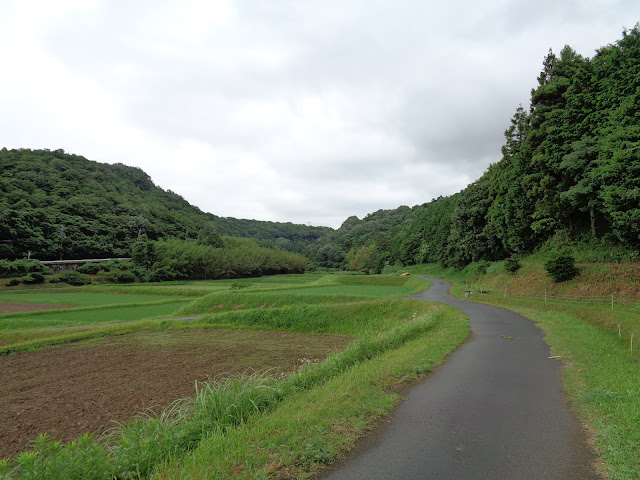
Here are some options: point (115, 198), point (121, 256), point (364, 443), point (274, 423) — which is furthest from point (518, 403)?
point (115, 198)

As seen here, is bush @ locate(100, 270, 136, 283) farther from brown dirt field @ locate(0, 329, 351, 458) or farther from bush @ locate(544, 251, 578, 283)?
bush @ locate(544, 251, 578, 283)

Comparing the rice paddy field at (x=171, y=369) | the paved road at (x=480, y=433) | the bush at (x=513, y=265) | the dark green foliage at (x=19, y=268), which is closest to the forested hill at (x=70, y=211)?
the dark green foliage at (x=19, y=268)

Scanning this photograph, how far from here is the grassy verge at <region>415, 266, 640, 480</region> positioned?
429 centimetres

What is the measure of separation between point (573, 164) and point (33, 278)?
2714 inches

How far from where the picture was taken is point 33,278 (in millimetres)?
54250

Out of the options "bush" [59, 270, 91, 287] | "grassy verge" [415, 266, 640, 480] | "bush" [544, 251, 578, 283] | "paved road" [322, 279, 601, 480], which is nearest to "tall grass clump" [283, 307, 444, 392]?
"paved road" [322, 279, 601, 480]

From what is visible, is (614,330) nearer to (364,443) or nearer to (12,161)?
(364,443)

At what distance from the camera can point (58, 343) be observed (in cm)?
1927

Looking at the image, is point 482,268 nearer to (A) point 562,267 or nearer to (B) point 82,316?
(A) point 562,267

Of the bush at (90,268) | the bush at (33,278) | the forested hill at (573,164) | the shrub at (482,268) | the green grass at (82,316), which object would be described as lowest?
the green grass at (82,316)

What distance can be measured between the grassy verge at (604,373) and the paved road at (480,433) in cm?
25

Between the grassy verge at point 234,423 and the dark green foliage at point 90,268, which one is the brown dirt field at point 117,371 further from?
the dark green foliage at point 90,268

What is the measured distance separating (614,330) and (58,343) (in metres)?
26.0

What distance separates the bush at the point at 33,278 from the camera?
53.7 metres
